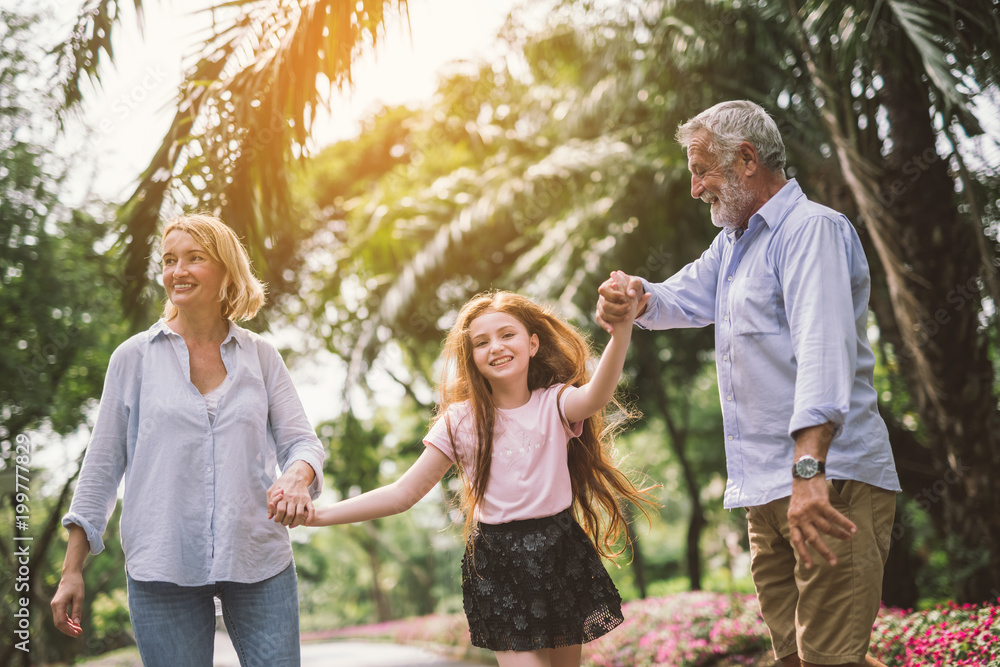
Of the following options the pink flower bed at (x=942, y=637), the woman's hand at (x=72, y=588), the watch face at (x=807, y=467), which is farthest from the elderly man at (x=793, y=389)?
the pink flower bed at (x=942, y=637)

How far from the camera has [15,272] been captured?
9758 mm

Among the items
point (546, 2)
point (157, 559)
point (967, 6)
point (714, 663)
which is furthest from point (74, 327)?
point (967, 6)

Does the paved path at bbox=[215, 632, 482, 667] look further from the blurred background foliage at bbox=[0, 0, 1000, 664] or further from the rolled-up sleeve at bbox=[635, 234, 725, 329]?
the rolled-up sleeve at bbox=[635, 234, 725, 329]

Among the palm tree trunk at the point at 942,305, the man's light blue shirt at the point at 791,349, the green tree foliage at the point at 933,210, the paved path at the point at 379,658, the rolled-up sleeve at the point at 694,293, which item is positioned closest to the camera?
the man's light blue shirt at the point at 791,349

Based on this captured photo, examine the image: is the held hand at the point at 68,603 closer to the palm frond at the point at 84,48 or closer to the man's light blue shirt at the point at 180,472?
the man's light blue shirt at the point at 180,472

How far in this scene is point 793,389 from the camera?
2369mm

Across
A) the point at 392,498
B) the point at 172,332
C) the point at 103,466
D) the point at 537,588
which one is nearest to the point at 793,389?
the point at 537,588

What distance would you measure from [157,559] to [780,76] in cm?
666

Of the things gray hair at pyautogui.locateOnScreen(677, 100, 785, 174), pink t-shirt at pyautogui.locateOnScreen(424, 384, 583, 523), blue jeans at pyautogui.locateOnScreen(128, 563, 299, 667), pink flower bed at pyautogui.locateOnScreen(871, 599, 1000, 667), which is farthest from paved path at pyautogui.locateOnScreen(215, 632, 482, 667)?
gray hair at pyautogui.locateOnScreen(677, 100, 785, 174)

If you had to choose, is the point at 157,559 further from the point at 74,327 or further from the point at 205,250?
the point at 74,327

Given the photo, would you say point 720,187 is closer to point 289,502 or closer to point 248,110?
point 289,502

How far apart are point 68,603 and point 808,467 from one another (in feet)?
6.74

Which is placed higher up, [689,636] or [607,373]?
[607,373]

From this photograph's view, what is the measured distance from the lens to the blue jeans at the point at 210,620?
2.36 metres
